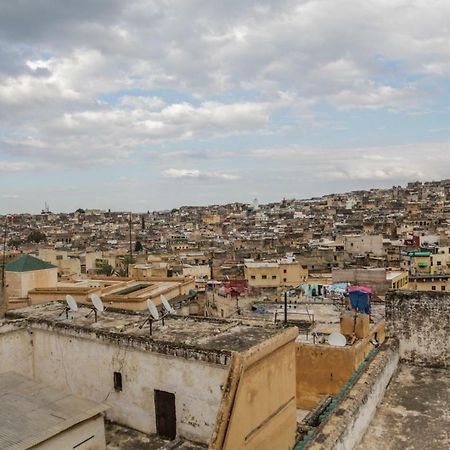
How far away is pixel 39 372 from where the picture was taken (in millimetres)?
13609

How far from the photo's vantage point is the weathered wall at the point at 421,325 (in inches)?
390

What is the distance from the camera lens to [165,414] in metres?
11.0

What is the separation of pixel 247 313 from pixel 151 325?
392 inches

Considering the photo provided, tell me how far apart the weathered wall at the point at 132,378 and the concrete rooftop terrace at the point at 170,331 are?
179mm

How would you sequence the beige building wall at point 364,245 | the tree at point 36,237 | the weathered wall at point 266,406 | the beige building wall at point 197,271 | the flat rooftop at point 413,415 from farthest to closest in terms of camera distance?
1. the tree at point 36,237
2. the beige building wall at point 364,245
3. the beige building wall at point 197,271
4. the weathered wall at point 266,406
5. the flat rooftop at point 413,415

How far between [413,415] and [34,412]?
7.10m

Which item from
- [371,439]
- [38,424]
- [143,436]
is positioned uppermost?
[371,439]

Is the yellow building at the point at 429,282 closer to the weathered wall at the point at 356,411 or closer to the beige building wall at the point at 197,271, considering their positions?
the beige building wall at the point at 197,271

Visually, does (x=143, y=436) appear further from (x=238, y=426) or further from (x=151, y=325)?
(x=238, y=426)

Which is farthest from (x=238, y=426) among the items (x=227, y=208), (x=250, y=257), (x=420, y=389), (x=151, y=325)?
(x=227, y=208)

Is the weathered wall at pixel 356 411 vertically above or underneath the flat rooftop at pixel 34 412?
above

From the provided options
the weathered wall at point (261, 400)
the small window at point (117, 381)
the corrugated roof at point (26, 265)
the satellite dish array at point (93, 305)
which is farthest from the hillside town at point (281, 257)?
the weathered wall at point (261, 400)

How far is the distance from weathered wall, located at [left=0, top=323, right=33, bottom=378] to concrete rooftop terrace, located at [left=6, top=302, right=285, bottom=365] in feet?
1.02

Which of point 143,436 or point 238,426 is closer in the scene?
point 238,426
